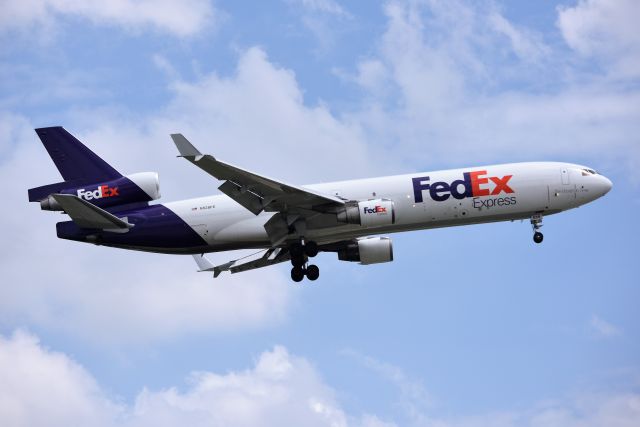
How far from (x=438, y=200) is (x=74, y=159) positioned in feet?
60.9

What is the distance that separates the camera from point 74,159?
204 feet

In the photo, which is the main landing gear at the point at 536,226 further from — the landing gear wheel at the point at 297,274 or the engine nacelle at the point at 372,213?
the landing gear wheel at the point at 297,274

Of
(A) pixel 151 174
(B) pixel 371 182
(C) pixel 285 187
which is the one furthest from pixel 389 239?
(A) pixel 151 174

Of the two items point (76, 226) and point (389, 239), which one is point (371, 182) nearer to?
point (389, 239)

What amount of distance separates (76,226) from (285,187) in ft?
36.2

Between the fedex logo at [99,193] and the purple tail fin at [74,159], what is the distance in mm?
706

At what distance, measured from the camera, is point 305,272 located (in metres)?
61.8

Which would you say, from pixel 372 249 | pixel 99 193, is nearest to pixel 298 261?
pixel 372 249

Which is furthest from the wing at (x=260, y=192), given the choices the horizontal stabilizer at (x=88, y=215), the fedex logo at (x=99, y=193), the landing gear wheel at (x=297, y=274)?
the fedex logo at (x=99, y=193)

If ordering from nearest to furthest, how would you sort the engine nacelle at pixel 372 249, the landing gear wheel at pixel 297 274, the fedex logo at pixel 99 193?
the fedex logo at pixel 99 193 → the landing gear wheel at pixel 297 274 → the engine nacelle at pixel 372 249

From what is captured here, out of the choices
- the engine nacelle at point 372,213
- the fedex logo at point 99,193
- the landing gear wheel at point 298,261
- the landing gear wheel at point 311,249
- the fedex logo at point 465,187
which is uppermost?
the fedex logo at point 99,193

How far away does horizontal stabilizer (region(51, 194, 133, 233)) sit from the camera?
192ft

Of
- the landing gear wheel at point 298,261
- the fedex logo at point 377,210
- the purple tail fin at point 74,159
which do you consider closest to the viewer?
the fedex logo at point 377,210

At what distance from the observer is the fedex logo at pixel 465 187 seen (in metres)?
59.3
